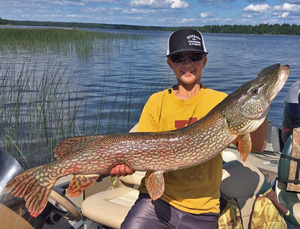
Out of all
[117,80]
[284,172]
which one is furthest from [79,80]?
[284,172]

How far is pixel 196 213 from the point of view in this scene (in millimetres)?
2311

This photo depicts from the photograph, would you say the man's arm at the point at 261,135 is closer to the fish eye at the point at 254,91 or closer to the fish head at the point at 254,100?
the fish head at the point at 254,100

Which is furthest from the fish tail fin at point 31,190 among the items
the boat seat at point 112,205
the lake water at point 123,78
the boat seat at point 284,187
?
the lake water at point 123,78

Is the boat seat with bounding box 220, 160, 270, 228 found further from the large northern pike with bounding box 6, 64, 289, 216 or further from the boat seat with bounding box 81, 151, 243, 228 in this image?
the large northern pike with bounding box 6, 64, 289, 216

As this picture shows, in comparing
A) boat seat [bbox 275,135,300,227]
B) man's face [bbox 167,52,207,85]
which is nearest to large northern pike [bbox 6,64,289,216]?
man's face [bbox 167,52,207,85]

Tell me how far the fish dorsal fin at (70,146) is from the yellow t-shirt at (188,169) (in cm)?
43

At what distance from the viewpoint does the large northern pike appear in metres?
2.22

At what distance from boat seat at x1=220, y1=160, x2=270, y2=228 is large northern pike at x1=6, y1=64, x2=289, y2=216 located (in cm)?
65

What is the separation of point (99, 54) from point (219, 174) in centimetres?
2003

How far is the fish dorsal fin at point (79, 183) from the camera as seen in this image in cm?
230

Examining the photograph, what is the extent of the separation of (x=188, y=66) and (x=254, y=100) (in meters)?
0.58

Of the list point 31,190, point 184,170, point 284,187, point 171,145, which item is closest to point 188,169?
point 184,170

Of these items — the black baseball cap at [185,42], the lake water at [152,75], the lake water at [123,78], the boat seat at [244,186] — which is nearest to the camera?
the black baseball cap at [185,42]

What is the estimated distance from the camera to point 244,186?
2.83 m
